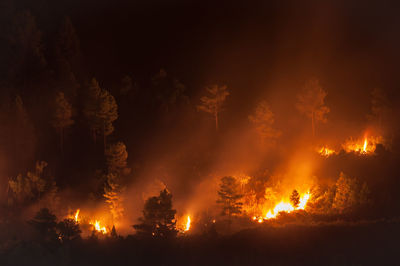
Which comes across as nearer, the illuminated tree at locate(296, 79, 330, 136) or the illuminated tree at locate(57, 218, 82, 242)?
the illuminated tree at locate(57, 218, 82, 242)

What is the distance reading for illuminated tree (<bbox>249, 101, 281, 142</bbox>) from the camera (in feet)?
108

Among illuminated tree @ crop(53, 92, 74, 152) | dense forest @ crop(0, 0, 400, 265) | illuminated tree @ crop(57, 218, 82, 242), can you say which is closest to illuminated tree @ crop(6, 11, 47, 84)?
dense forest @ crop(0, 0, 400, 265)

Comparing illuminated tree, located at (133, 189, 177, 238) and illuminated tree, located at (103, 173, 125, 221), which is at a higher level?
illuminated tree, located at (103, 173, 125, 221)

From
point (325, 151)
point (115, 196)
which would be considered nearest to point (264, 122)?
point (325, 151)

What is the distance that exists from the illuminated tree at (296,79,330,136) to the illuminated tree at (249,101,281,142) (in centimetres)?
324

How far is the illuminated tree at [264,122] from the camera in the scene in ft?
108

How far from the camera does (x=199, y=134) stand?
120 feet

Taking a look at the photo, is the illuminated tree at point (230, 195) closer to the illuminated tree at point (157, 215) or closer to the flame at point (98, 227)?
the illuminated tree at point (157, 215)

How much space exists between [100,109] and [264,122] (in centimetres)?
1276

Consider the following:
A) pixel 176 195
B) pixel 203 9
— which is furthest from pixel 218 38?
pixel 176 195

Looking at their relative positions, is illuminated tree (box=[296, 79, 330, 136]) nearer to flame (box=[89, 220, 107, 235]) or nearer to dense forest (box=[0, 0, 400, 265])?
→ dense forest (box=[0, 0, 400, 265])

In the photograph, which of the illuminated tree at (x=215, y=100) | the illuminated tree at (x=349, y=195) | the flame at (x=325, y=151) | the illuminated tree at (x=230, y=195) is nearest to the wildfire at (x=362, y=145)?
the flame at (x=325, y=151)

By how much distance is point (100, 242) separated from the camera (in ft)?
69.2

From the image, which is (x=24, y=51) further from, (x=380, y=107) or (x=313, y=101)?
(x=380, y=107)
